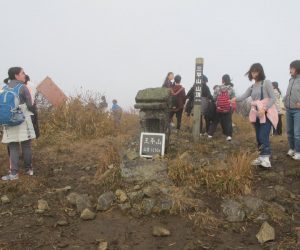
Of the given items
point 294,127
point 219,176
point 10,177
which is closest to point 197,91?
point 294,127

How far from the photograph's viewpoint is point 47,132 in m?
9.00

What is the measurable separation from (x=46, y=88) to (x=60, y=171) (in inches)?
166

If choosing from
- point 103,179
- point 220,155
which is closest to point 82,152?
point 103,179

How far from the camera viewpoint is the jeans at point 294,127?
20.2 feet

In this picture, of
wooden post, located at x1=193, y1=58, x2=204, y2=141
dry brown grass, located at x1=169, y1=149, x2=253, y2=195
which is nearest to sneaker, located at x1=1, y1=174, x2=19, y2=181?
dry brown grass, located at x1=169, y1=149, x2=253, y2=195

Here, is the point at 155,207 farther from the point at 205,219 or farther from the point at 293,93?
the point at 293,93

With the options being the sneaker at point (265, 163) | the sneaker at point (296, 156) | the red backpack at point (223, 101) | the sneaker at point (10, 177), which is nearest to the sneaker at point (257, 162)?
the sneaker at point (265, 163)

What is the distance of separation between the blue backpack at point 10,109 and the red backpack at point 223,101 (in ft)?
13.7

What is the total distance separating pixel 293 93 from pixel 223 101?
197 cm

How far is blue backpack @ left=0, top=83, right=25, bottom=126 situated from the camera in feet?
17.9

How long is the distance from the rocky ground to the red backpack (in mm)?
1962

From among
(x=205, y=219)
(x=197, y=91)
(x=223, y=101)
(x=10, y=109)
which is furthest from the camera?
(x=223, y=101)

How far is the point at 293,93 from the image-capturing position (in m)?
6.15

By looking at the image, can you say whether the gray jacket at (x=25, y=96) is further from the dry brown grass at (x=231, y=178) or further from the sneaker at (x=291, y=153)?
the sneaker at (x=291, y=153)
